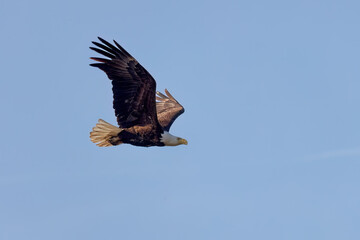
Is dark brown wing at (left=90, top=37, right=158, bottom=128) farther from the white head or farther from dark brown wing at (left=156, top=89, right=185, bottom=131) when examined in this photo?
dark brown wing at (left=156, top=89, right=185, bottom=131)

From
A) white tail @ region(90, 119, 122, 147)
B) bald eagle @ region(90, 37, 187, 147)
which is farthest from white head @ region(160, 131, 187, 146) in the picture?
white tail @ region(90, 119, 122, 147)

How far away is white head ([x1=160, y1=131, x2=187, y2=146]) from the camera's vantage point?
1840cm

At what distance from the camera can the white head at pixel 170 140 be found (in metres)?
18.4

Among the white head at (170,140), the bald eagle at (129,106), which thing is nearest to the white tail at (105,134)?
the bald eagle at (129,106)

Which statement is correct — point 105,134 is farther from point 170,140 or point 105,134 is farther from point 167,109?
point 167,109

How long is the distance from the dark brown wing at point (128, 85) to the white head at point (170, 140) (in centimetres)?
51

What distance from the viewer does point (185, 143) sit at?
18.7 m

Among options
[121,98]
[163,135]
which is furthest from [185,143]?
[121,98]

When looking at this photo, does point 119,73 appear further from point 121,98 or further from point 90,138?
point 90,138

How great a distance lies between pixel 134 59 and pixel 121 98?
36.0 inches

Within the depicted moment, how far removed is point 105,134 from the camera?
18469mm

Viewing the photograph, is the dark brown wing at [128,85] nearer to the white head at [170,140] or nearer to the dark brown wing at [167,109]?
the white head at [170,140]

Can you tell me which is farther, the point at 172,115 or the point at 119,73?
the point at 172,115

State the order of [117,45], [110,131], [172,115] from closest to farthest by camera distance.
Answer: [117,45] < [110,131] < [172,115]
